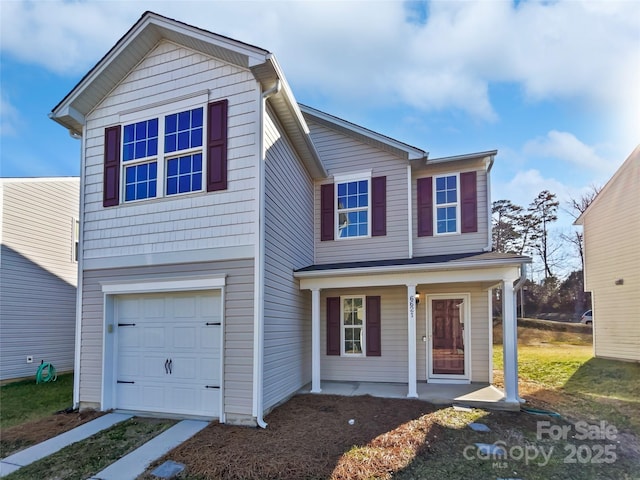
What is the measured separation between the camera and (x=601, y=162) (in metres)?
17.8

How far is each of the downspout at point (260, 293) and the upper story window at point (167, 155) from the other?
68cm

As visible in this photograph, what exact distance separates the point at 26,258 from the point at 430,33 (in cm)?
1162

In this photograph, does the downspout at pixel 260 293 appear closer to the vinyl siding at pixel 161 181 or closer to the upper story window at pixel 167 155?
the vinyl siding at pixel 161 181

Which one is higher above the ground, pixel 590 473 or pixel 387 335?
pixel 387 335

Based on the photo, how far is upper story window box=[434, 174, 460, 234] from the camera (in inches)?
358

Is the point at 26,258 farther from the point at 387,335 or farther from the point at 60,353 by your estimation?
the point at 387,335

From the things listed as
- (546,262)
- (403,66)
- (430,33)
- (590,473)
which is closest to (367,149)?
(403,66)

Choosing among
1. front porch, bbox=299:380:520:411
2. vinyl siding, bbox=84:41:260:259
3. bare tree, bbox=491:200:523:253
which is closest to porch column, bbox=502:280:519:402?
front porch, bbox=299:380:520:411

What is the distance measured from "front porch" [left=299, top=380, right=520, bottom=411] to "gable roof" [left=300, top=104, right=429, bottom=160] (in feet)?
16.8

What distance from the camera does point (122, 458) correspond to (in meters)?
4.74

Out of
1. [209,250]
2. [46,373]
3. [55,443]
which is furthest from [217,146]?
[46,373]

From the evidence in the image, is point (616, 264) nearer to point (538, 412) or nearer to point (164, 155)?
point (538, 412)

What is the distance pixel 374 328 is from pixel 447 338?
5.61 feet

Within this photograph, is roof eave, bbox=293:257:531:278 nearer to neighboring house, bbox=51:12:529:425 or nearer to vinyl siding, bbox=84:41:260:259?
neighboring house, bbox=51:12:529:425
